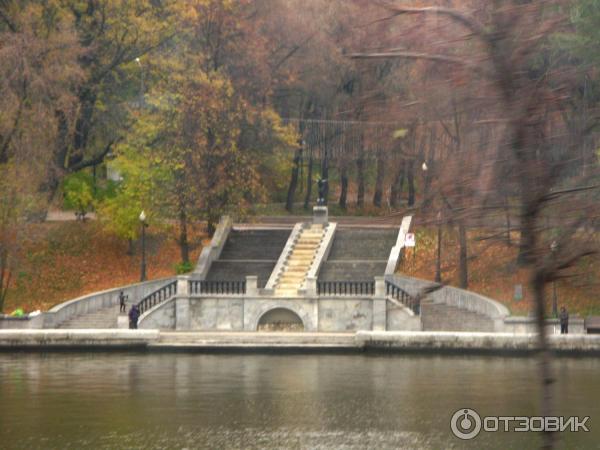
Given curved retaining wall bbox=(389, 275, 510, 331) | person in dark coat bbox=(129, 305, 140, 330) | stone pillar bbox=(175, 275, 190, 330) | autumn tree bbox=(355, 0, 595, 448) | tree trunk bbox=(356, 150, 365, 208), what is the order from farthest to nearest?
tree trunk bbox=(356, 150, 365, 208)
stone pillar bbox=(175, 275, 190, 330)
person in dark coat bbox=(129, 305, 140, 330)
curved retaining wall bbox=(389, 275, 510, 331)
autumn tree bbox=(355, 0, 595, 448)

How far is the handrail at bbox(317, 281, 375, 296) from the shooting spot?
46.0 m

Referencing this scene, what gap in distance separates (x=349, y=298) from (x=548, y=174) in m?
32.8

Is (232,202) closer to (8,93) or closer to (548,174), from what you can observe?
(8,93)

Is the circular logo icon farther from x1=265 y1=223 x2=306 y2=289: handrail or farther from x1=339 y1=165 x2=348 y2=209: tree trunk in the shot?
x1=339 y1=165 x2=348 y2=209: tree trunk

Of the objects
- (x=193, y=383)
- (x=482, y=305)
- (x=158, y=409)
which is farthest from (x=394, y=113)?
Result: (x=482, y=305)

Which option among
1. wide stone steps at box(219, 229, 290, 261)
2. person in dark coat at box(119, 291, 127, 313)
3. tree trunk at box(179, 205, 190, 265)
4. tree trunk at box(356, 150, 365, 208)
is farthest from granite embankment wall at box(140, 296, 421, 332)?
tree trunk at box(356, 150, 365, 208)

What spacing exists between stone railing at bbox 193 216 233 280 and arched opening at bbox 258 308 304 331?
3.71 metres

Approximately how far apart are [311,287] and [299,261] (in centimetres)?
450

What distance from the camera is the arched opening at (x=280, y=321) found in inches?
1823

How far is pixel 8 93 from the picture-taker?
160 ft

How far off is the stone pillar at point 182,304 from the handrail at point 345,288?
4.80 meters

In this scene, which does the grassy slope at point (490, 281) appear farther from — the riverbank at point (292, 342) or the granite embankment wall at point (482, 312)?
the riverbank at point (292, 342)

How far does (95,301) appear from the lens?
46625 millimetres

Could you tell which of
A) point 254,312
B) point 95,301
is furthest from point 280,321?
point 95,301
